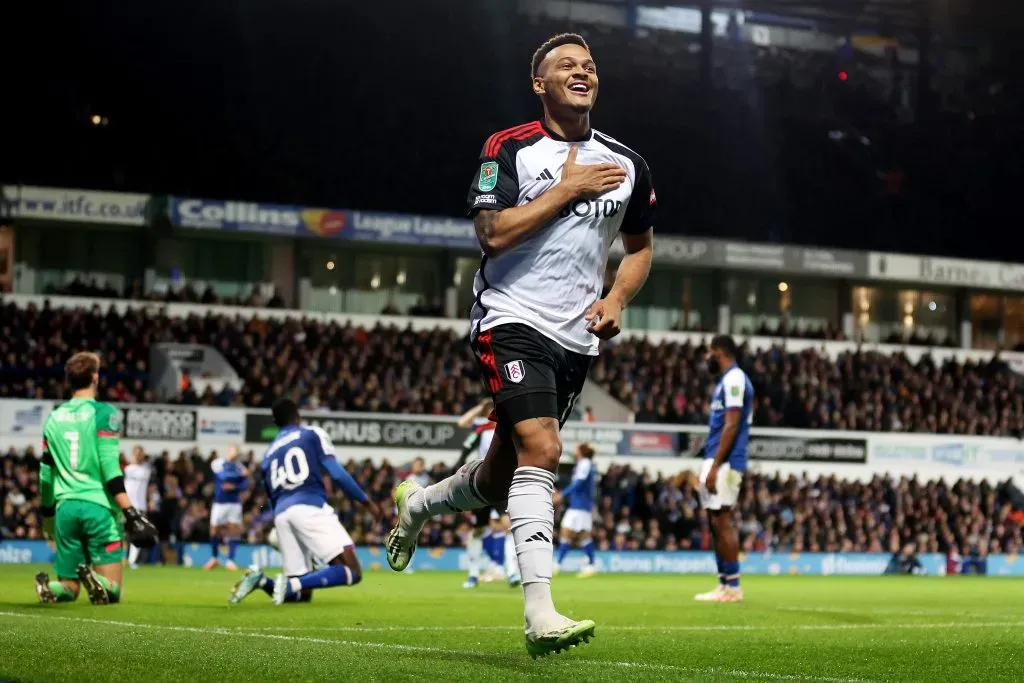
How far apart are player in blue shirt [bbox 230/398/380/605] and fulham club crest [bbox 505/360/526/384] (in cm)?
696

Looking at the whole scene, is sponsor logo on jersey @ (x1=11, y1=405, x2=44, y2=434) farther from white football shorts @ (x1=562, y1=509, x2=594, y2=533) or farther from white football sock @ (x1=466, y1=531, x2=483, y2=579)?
white football sock @ (x1=466, y1=531, x2=483, y2=579)

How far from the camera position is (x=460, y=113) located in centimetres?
4456

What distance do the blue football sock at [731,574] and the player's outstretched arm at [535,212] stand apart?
25.3ft

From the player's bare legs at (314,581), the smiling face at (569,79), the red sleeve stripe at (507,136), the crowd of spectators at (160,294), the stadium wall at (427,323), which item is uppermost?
the crowd of spectators at (160,294)

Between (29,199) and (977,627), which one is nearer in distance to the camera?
(977,627)

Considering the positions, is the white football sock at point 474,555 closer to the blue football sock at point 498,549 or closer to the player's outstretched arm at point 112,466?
the blue football sock at point 498,549

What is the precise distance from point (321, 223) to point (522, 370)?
109ft

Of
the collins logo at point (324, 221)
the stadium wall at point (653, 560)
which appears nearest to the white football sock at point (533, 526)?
the stadium wall at point (653, 560)

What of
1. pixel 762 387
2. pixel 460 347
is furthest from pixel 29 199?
pixel 762 387

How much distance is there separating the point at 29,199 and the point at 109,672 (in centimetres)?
3314

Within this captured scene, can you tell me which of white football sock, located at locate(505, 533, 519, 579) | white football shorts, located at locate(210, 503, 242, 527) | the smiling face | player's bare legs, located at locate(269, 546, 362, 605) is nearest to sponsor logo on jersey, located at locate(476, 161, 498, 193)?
the smiling face

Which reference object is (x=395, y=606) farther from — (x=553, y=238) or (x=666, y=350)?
(x=666, y=350)

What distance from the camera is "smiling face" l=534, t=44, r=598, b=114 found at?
20.0 feet

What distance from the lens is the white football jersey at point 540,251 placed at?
594cm
